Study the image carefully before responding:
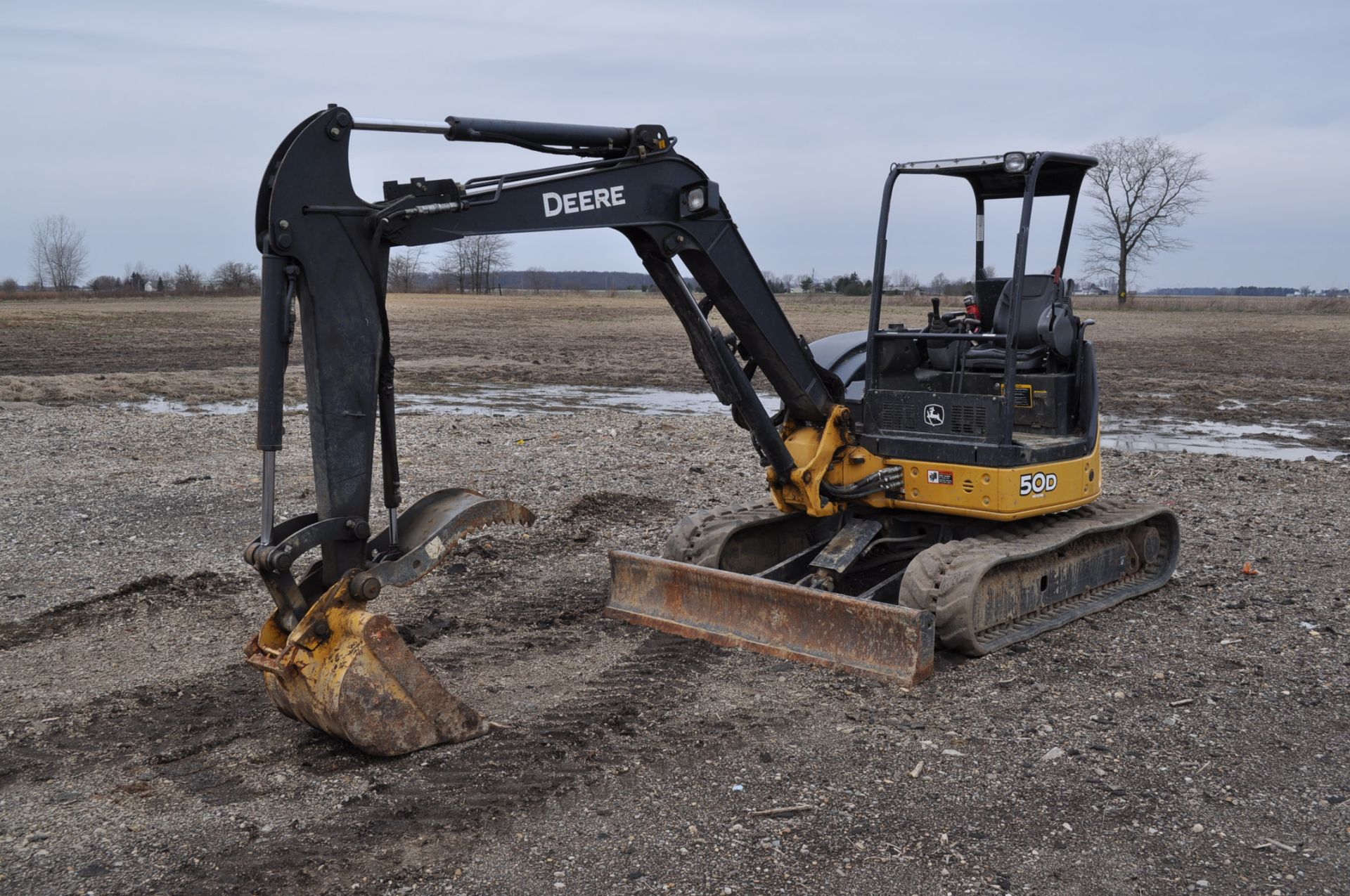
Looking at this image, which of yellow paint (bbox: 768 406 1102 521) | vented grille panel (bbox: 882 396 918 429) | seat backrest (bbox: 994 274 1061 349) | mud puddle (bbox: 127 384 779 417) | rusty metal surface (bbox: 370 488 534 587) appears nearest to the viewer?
rusty metal surface (bbox: 370 488 534 587)

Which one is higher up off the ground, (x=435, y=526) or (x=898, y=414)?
(x=898, y=414)

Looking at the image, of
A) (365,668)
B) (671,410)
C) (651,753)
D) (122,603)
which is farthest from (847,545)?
(671,410)

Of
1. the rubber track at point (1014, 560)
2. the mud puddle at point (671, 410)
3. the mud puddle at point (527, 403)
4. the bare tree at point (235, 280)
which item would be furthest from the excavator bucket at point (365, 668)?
the bare tree at point (235, 280)

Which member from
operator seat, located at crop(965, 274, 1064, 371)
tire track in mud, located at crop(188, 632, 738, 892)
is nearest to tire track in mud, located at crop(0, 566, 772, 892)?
tire track in mud, located at crop(188, 632, 738, 892)

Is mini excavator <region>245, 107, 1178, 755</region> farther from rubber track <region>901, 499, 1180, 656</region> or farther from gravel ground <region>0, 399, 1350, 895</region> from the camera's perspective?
gravel ground <region>0, 399, 1350, 895</region>

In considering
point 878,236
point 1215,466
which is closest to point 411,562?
point 878,236

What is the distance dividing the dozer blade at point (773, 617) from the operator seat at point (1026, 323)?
2175 mm

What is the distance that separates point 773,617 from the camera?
23.6 ft

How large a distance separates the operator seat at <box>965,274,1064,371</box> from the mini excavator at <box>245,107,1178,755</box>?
19 mm

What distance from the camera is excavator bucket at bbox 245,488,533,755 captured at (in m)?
5.39

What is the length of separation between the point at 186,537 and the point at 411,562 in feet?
17.4

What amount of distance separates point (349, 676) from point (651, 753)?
4.75ft

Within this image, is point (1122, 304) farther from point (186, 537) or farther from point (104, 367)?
point (186, 537)

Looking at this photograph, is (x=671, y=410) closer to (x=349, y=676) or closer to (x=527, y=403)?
(x=527, y=403)
